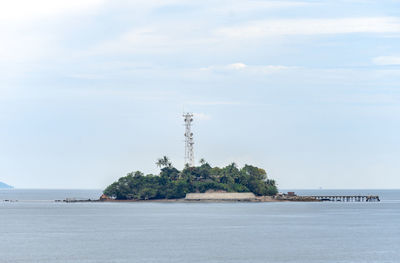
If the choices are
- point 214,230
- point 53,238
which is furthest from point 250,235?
point 53,238

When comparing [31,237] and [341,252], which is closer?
[341,252]

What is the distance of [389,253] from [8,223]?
81.6 m

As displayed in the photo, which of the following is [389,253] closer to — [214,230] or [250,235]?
[250,235]

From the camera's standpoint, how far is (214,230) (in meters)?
123

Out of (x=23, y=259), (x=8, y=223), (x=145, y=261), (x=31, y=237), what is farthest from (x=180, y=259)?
(x=8, y=223)

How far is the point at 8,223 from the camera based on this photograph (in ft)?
472

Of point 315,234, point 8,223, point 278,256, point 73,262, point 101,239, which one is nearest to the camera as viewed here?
point 73,262

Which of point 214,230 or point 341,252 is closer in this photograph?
point 341,252

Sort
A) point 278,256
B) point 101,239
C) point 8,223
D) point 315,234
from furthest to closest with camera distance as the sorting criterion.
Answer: point 8,223 → point 315,234 → point 101,239 → point 278,256

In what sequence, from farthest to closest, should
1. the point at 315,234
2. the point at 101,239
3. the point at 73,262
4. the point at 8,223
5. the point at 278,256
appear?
the point at 8,223 → the point at 315,234 → the point at 101,239 → the point at 278,256 → the point at 73,262

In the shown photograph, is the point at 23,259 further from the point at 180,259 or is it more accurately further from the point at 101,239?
the point at 101,239

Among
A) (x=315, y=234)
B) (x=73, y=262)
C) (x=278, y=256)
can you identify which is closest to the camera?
(x=73, y=262)

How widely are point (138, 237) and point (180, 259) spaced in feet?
89.7

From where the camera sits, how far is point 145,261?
8231cm
